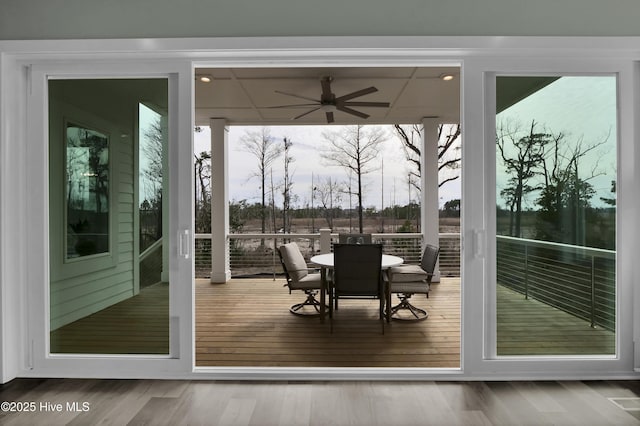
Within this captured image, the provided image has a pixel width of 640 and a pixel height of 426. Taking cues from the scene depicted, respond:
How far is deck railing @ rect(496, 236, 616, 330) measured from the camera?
8.75ft

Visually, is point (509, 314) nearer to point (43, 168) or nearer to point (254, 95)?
point (43, 168)

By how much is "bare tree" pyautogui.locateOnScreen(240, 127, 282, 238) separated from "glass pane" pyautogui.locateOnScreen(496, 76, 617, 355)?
5030mm

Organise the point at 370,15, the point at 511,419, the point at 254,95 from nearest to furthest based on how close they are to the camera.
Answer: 1. the point at 511,419
2. the point at 370,15
3. the point at 254,95

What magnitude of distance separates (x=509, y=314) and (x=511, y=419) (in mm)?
737

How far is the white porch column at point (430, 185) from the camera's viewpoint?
6.36 m

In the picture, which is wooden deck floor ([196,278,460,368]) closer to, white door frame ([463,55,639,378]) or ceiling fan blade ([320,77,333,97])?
white door frame ([463,55,639,378])

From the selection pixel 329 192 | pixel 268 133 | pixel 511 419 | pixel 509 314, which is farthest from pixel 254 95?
pixel 511 419

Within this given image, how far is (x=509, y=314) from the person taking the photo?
266 centimetres

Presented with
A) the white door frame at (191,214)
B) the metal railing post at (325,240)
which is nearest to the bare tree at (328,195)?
the metal railing post at (325,240)

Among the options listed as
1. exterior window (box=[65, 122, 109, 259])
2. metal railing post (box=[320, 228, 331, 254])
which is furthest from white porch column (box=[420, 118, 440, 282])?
exterior window (box=[65, 122, 109, 259])

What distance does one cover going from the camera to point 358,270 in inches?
154

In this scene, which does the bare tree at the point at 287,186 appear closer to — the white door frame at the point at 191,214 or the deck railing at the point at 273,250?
the deck railing at the point at 273,250

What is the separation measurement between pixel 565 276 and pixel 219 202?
5.09 metres

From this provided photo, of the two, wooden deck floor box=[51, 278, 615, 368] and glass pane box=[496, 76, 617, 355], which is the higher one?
glass pane box=[496, 76, 617, 355]
